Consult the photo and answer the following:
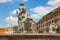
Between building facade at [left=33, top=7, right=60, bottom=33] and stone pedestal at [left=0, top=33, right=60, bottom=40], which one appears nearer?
stone pedestal at [left=0, top=33, right=60, bottom=40]

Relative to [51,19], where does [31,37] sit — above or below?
below

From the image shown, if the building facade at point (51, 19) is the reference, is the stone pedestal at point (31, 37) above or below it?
below

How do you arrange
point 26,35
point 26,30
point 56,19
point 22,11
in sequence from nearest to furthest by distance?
1. point 26,35
2. point 26,30
3. point 22,11
4. point 56,19

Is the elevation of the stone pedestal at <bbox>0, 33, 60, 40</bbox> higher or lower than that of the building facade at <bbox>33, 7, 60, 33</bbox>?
lower

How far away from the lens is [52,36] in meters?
16.9

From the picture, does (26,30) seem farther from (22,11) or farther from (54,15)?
(54,15)

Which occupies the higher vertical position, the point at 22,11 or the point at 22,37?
the point at 22,11

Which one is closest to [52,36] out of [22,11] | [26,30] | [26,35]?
[26,35]

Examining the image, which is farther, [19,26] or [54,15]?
[54,15]

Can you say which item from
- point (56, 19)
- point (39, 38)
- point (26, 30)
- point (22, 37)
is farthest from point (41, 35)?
point (56, 19)

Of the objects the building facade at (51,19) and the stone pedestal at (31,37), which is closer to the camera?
the stone pedestal at (31,37)

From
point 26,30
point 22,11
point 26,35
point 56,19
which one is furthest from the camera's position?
point 56,19

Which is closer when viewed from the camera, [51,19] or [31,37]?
[31,37]

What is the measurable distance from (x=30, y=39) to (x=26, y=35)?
1.38 feet
